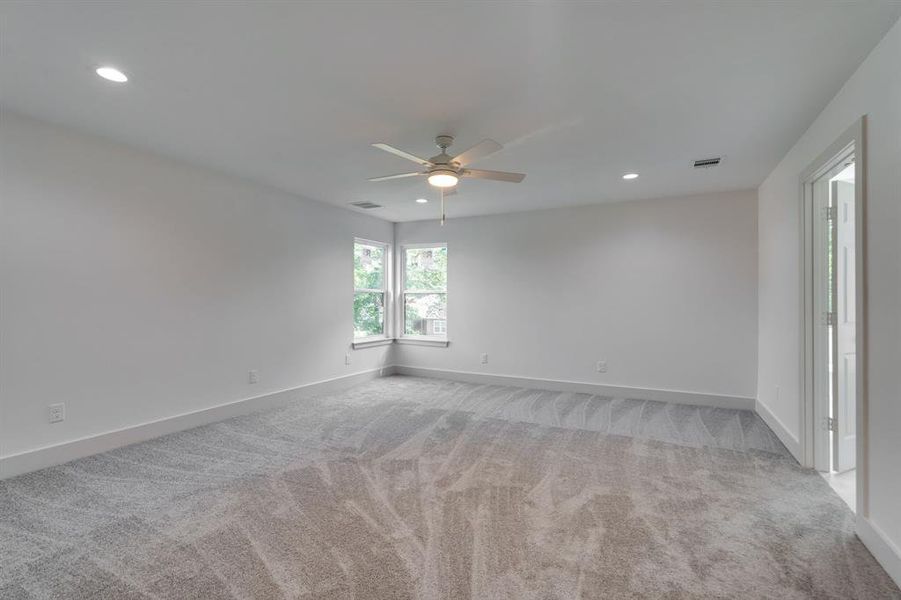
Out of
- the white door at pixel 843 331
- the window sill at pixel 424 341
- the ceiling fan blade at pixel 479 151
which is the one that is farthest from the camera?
the window sill at pixel 424 341

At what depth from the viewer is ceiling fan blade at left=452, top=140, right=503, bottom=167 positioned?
2564mm

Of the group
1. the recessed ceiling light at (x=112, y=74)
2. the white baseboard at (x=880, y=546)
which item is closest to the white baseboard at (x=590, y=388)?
the white baseboard at (x=880, y=546)

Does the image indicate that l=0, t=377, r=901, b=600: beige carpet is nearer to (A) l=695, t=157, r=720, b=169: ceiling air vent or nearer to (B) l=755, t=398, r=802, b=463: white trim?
(B) l=755, t=398, r=802, b=463: white trim

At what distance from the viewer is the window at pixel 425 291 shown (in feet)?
21.4

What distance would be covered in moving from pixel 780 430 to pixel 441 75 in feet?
12.9

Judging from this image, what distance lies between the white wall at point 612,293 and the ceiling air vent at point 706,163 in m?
1.16

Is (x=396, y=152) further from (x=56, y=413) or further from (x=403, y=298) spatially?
(x=403, y=298)

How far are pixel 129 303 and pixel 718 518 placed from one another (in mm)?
4394

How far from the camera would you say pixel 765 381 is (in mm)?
4301

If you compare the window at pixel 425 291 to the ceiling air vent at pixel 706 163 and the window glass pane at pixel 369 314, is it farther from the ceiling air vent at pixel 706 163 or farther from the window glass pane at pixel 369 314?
the ceiling air vent at pixel 706 163

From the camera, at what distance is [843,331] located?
291 cm

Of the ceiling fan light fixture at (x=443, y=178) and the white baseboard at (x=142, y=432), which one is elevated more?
the ceiling fan light fixture at (x=443, y=178)

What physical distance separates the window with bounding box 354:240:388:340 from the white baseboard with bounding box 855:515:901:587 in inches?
204

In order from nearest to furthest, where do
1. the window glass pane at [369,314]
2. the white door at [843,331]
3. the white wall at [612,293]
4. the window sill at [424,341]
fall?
the white door at [843,331], the white wall at [612,293], the window glass pane at [369,314], the window sill at [424,341]
